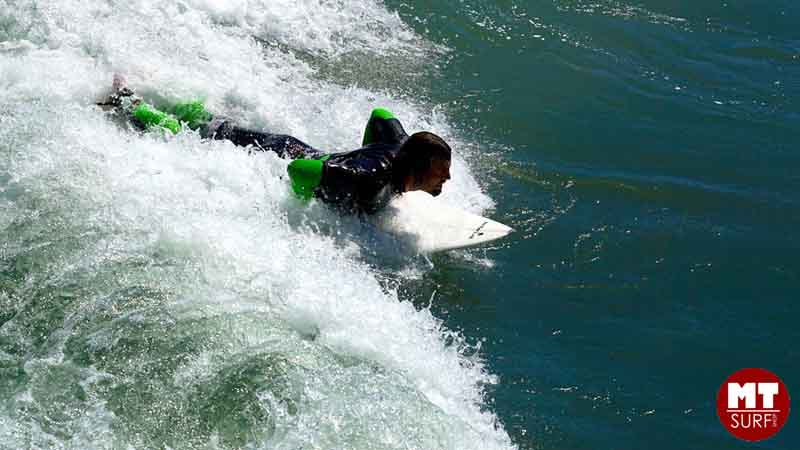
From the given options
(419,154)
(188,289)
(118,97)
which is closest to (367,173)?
(419,154)

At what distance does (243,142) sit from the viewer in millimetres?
7352

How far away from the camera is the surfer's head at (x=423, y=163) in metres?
6.29

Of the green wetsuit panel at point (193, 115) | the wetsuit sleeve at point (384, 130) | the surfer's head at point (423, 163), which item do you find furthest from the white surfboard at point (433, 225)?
the green wetsuit panel at point (193, 115)

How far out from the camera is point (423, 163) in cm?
638

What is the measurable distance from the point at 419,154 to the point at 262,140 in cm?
158

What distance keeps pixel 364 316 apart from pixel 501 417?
3.30ft

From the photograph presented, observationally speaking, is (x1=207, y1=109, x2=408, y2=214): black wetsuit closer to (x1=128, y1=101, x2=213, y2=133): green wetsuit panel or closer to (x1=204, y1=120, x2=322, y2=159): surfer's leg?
(x1=204, y1=120, x2=322, y2=159): surfer's leg

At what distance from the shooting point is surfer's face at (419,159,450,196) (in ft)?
20.8

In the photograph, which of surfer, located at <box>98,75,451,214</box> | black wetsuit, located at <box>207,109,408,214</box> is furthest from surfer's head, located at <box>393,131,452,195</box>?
black wetsuit, located at <box>207,109,408,214</box>

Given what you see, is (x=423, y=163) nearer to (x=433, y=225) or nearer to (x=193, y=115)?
(x=433, y=225)

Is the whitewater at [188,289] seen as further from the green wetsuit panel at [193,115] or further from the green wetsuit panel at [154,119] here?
the green wetsuit panel at [193,115]

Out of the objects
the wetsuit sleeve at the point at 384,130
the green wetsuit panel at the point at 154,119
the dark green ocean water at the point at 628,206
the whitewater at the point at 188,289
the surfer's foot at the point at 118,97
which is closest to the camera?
the whitewater at the point at 188,289

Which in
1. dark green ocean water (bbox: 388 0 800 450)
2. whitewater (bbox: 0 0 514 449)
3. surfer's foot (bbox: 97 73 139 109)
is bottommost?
dark green ocean water (bbox: 388 0 800 450)

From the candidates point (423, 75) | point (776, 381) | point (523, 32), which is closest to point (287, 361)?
point (776, 381)
